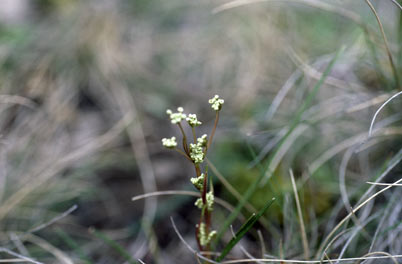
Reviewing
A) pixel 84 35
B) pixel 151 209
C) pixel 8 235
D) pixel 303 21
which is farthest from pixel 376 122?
pixel 84 35

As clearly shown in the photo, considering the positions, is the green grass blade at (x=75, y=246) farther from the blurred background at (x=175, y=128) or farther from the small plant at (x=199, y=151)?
the small plant at (x=199, y=151)

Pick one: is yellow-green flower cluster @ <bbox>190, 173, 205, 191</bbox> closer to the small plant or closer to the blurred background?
the small plant

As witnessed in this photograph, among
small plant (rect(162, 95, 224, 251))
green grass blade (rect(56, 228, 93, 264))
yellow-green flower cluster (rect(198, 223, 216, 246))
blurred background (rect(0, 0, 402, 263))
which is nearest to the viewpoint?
small plant (rect(162, 95, 224, 251))

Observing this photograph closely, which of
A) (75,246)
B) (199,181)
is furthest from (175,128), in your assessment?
(199,181)

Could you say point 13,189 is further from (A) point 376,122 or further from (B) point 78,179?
(A) point 376,122

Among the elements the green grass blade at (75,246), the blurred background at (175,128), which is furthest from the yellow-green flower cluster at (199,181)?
the green grass blade at (75,246)

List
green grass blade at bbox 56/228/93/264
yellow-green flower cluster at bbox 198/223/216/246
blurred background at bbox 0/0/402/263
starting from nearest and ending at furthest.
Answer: yellow-green flower cluster at bbox 198/223/216/246
green grass blade at bbox 56/228/93/264
blurred background at bbox 0/0/402/263

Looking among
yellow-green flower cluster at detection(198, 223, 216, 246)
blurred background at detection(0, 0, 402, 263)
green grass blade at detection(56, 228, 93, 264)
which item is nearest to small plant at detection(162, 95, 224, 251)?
yellow-green flower cluster at detection(198, 223, 216, 246)

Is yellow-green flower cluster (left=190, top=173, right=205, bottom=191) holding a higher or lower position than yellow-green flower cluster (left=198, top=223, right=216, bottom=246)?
higher

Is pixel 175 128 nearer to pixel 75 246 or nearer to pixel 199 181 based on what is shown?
pixel 75 246
